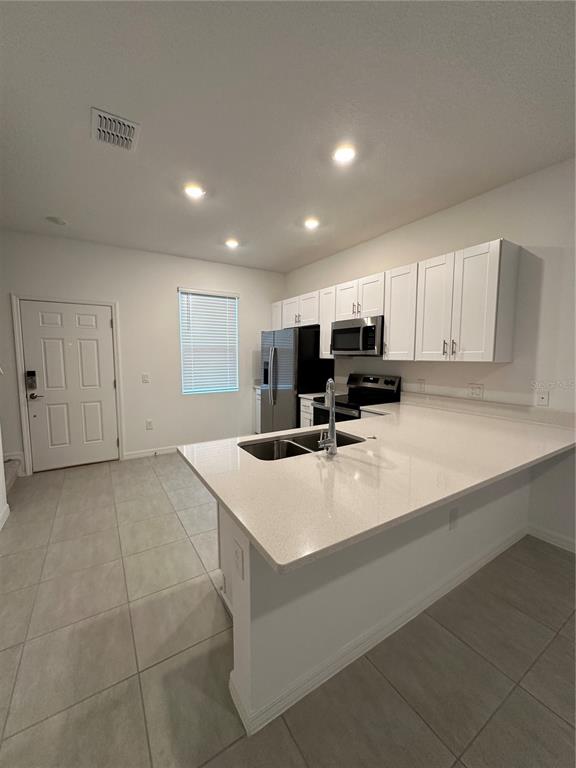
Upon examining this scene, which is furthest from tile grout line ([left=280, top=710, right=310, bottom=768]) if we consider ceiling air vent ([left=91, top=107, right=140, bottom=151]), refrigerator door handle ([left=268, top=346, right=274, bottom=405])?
refrigerator door handle ([left=268, top=346, right=274, bottom=405])

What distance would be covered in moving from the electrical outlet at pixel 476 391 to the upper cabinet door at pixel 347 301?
1341mm

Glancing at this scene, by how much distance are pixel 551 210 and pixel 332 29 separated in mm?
1945

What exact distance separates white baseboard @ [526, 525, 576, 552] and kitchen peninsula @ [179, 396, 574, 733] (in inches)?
21.7

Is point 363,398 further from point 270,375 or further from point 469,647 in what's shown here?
point 469,647

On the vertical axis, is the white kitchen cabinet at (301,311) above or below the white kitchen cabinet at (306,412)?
above

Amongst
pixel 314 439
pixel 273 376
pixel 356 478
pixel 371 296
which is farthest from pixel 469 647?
pixel 273 376

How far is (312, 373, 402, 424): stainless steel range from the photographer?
313cm

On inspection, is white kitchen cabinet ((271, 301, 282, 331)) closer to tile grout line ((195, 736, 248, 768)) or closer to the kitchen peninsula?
the kitchen peninsula

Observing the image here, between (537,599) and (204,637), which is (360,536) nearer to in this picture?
(204,637)

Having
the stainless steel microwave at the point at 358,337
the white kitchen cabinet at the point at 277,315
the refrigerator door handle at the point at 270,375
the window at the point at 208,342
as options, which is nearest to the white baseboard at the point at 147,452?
the window at the point at 208,342

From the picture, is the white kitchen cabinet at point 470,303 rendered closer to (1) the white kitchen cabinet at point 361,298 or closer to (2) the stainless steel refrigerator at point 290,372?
(1) the white kitchen cabinet at point 361,298

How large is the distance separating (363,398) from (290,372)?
1082 mm

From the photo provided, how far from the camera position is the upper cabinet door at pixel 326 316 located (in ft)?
12.1

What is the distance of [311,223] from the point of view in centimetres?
317
